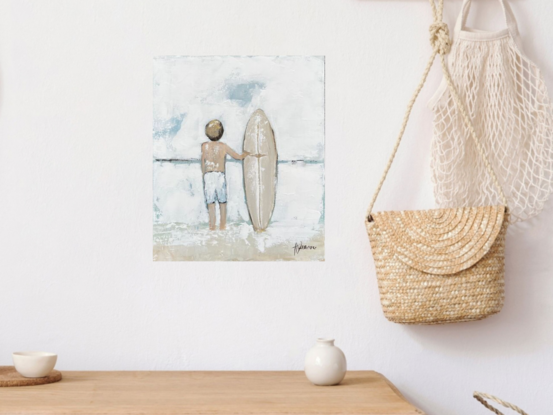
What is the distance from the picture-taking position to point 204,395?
1188 mm

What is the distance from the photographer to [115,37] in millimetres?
1505

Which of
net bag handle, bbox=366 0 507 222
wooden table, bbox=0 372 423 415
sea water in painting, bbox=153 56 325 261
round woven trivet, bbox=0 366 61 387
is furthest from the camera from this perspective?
sea water in painting, bbox=153 56 325 261

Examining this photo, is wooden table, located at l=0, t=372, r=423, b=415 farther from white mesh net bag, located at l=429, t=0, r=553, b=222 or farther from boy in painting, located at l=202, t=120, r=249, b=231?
white mesh net bag, located at l=429, t=0, r=553, b=222

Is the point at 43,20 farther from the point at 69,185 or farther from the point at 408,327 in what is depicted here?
the point at 408,327

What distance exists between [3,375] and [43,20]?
0.88m

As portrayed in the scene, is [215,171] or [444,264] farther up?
[215,171]

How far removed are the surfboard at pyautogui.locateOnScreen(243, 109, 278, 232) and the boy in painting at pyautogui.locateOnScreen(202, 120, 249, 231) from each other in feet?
0.10

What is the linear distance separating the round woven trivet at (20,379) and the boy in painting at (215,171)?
0.50 m

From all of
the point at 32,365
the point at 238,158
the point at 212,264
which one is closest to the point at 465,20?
the point at 238,158

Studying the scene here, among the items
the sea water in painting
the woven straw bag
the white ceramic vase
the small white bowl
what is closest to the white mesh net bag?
the woven straw bag

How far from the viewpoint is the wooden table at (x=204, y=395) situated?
42.3 inches

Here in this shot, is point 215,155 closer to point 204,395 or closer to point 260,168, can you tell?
point 260,168

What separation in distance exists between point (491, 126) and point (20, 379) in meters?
1.25

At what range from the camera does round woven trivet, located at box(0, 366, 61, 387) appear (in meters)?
1.24
